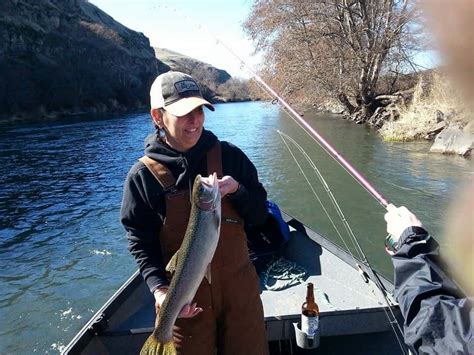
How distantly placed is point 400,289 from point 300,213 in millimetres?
9513

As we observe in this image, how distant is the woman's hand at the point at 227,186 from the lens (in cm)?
272

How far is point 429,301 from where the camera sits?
6.34ft

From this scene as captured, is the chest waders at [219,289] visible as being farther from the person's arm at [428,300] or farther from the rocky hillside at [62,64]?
the rocky hillside at [62,64]

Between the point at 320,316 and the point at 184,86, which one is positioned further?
the point at 320,316

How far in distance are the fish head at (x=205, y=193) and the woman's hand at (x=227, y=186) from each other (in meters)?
0.11

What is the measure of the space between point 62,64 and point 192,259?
58.3 meters

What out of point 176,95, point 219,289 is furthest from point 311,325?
point 176,95

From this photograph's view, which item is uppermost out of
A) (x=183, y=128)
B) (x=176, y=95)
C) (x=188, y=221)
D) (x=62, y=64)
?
(x=176, y=95)

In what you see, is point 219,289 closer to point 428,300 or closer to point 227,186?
point 227,186

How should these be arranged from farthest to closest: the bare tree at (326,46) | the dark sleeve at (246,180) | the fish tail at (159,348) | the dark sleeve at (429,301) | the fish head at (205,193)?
the bare tree at (326,46)
the dark sleeve at (246,180)
the fish tail at (159,348)
the fish head at (205,193)
the dark sleeve at (429,301)

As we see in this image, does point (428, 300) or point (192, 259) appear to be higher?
point (428, 300)

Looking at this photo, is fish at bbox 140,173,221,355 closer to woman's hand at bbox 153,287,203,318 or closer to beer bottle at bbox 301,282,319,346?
woman's hand at bbox 153,287,203,318

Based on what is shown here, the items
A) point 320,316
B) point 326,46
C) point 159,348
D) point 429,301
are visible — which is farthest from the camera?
point 326,46

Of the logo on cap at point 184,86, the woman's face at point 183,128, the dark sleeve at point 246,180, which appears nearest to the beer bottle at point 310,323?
the dark sleeve at point 246,180
